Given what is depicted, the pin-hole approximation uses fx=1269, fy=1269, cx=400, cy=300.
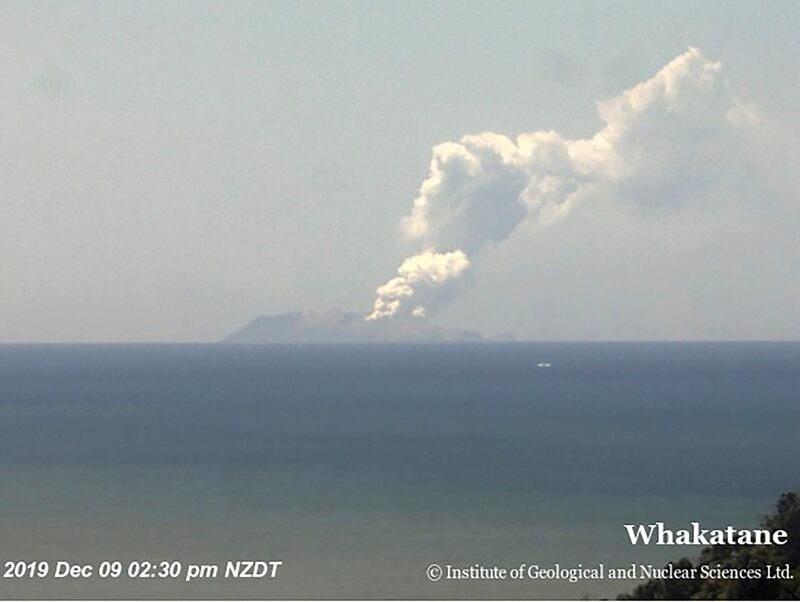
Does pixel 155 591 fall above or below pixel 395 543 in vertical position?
below

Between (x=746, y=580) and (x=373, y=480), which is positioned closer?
(x=746, y=580)

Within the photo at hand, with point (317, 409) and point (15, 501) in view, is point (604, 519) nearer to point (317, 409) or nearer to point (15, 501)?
point (15, 501)

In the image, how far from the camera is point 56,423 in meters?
111

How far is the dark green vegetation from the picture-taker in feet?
79.2

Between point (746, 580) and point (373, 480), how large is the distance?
47.3 metres

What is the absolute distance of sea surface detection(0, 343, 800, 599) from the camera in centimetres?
4222

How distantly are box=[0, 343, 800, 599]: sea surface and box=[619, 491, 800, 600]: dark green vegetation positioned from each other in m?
6.60

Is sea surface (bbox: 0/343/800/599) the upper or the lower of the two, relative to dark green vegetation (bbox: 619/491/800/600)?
upper

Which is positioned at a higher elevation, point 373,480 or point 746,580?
point 373,480

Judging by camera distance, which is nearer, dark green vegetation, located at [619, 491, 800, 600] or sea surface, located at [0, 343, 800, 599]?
dark green vegetation, located at [619, 491, 800, 600]

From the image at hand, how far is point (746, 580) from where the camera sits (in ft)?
80.9

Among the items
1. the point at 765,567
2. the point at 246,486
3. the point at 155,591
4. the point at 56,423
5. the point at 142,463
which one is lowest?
the point at 765,567

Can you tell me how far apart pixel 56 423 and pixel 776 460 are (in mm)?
61243

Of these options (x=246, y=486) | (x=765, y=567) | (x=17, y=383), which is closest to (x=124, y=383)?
(x=17, y=383)
